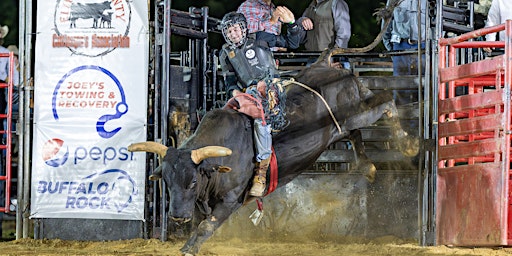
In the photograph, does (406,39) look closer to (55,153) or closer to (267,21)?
(267,21)

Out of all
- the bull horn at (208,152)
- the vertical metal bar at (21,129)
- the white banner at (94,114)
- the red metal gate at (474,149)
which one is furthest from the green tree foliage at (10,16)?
the bull horn at (208,152)

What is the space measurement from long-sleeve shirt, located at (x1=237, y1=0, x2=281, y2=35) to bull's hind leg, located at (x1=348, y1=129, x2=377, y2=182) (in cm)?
146

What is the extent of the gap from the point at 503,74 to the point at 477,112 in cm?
99

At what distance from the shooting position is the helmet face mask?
30.3 ft

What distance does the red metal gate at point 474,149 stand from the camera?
322 inches

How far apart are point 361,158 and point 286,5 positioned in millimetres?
10440

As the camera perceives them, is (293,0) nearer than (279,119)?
No

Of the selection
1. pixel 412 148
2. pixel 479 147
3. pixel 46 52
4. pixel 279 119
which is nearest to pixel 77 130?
pixel 46 52

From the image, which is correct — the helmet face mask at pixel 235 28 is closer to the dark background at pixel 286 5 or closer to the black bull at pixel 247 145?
the black bull at pixel 247 145

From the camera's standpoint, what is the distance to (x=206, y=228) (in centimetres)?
838

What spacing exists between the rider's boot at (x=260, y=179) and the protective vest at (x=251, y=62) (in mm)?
892

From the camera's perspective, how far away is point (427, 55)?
920cm

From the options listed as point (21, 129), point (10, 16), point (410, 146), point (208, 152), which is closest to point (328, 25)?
point (410, 146)

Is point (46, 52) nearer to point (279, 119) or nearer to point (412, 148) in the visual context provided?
point (279, 119)
